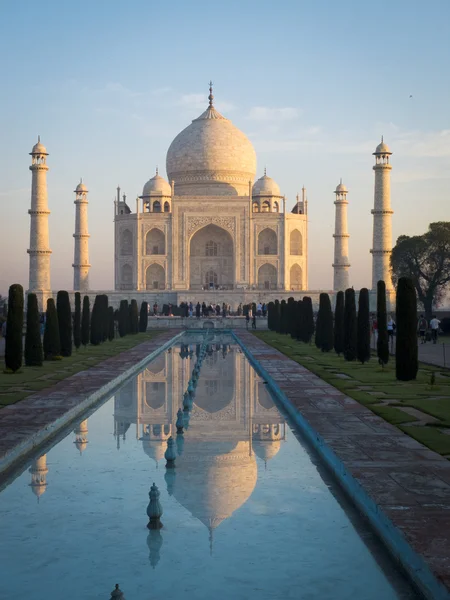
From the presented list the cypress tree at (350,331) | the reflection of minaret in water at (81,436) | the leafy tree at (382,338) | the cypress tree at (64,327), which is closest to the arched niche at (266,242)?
the cypress tree at (64,327)

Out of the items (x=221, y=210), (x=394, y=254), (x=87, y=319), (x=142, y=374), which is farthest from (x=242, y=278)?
(x=142, y=374)

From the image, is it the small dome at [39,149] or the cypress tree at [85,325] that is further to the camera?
the small dome at [39,149]

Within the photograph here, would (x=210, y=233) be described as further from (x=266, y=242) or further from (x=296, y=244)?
(x=296, y=244)

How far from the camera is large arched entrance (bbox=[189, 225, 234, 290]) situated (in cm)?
4000

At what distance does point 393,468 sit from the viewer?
541cm

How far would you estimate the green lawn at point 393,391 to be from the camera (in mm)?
6980

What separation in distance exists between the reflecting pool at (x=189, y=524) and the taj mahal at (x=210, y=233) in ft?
→ 95.0

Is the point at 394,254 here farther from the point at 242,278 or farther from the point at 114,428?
the point at 114,428

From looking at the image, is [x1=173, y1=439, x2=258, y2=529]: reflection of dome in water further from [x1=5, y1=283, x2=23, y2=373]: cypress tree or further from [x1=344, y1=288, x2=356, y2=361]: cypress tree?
[x1=344, y1=288, x2=356, y2=361]: cypress tree

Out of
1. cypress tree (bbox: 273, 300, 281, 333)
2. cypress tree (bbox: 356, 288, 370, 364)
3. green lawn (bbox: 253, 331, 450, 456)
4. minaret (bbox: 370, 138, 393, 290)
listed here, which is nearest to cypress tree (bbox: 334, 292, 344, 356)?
green lawn (bbox: 253, 331, 450, 456)

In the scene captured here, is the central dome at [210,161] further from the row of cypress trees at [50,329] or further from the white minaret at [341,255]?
the row of cypress trees at [50,329]

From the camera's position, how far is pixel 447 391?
9.67 metres

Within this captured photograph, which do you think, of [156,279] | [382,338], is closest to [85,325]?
[382,338]

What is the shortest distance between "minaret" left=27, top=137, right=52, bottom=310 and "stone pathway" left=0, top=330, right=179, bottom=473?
21.3 metres
